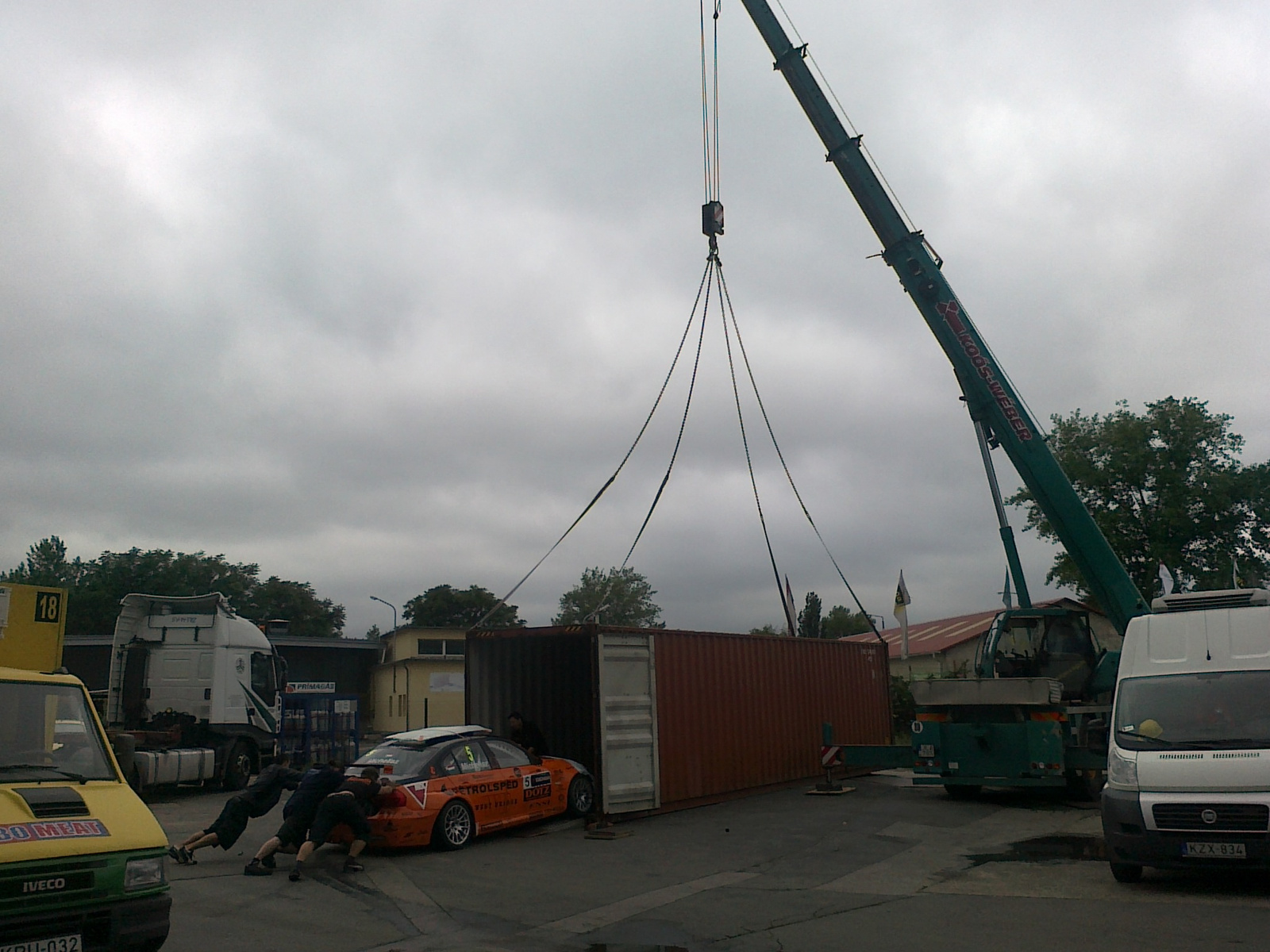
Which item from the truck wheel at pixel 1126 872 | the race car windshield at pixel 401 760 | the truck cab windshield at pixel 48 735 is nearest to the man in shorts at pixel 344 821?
the race car windshield at pixel 401 760

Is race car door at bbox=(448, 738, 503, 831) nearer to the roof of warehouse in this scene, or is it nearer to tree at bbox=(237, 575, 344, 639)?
the roof of warehouse

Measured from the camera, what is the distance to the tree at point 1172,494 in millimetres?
37781

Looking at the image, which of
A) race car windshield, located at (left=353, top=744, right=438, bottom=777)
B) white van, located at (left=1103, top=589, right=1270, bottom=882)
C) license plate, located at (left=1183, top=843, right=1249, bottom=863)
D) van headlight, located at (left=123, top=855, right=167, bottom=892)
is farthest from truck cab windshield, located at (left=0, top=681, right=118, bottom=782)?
license plate, located at (left=1183, top=843, right=1249, bottom=863)

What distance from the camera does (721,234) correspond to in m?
15.9

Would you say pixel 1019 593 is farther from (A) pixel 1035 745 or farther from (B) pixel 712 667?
(B) pixel 712 667

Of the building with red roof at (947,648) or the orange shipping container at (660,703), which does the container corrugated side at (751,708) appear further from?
the building with red roof at (947,648)

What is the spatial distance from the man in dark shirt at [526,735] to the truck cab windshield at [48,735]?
8095 mm

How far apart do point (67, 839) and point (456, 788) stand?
6513 millimetres

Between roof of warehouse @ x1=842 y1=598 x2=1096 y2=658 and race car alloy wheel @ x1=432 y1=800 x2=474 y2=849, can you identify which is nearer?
race car alloy wheel @ x1=432 y1=800 x2=474 y2=849

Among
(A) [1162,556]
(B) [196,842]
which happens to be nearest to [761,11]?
(B) [196,842]

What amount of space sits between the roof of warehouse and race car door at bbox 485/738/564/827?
24.4 m

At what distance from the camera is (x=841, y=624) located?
8319 centimetres

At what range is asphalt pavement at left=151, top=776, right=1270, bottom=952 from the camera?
7078 mm

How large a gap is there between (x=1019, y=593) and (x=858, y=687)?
14.8ft
